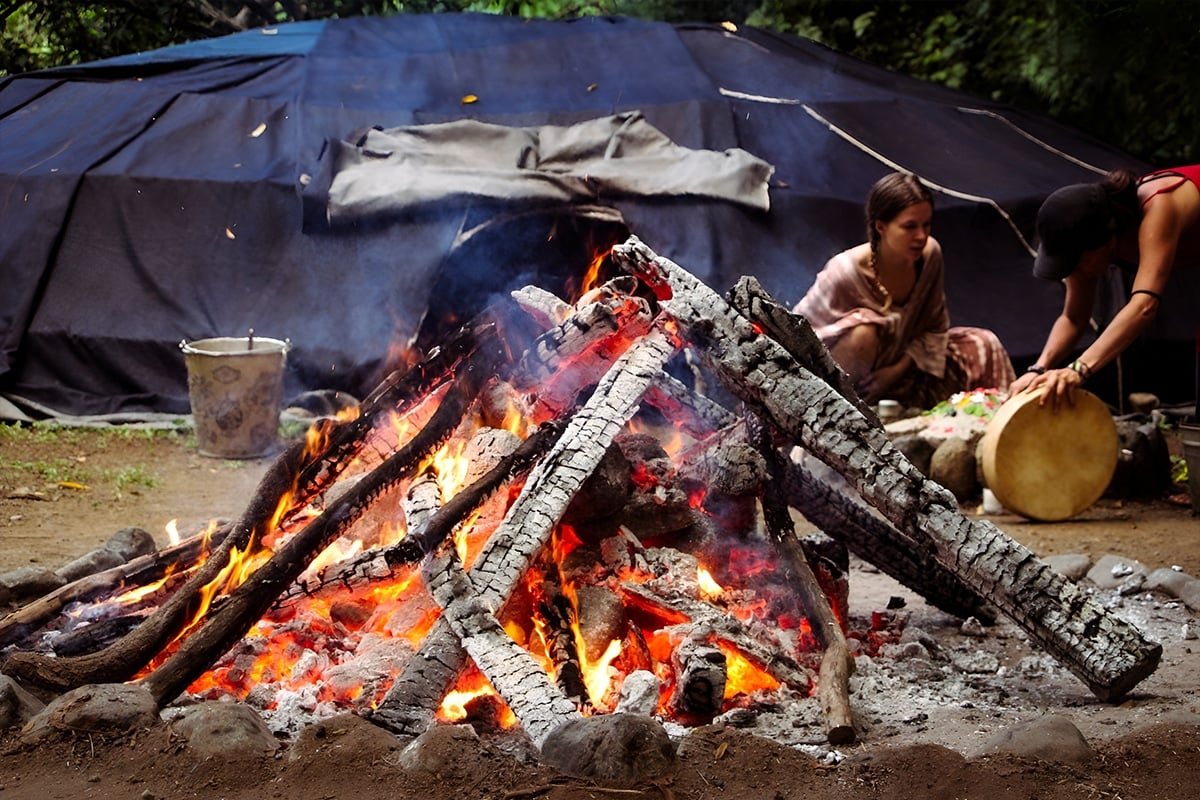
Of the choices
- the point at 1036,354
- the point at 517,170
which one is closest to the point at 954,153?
the point at 1036,354

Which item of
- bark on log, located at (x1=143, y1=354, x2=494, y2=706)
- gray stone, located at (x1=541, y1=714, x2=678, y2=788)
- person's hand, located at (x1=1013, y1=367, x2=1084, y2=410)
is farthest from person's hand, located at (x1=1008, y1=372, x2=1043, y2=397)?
gray stone, located at (x1=541, y1=714, x2=678, y2=788)

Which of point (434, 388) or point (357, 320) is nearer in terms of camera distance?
point (434, 388)

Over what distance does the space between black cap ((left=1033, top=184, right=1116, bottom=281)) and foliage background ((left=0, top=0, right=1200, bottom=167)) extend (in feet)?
15.8

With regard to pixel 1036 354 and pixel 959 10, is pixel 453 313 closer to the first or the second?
pixel 1036 354

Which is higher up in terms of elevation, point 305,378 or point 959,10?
point 959,10

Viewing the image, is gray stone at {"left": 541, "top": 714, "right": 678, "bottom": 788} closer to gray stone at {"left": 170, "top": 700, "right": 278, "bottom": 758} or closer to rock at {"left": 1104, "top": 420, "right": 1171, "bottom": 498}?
gray stone at {"left": 170, "top": 700, "right": 278, "bottom": 758}

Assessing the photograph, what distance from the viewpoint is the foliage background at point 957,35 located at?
922 centimetres

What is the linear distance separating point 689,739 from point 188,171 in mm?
6324

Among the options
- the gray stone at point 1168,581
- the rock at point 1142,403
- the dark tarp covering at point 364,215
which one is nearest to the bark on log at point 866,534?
the gray stone at point 1168,581

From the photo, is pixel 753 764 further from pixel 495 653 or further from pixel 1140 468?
pixel 1140 468

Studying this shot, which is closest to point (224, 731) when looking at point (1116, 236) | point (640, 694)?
point (640, 694)

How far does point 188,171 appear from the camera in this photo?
7859mm

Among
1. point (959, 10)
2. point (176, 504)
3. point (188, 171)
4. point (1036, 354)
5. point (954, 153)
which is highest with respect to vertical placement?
point (959, 10)

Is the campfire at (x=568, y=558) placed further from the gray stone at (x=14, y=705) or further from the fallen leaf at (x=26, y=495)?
the fallen leaf at (x=26, y=495)
